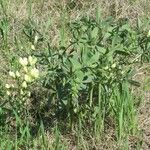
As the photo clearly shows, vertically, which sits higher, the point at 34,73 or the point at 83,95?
the point at 34,73

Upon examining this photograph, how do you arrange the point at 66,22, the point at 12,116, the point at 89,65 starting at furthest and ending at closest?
the point at 66,22 < the point at 12,116 < the point at 89,65

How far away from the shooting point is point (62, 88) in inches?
83.7

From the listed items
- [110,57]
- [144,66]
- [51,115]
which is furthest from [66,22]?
[110,57]

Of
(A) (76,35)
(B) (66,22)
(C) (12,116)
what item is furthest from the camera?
(B) (66,22)

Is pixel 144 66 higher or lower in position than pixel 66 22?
lower

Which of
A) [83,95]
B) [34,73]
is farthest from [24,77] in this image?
[83,95]

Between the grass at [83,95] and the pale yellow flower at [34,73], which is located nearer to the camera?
the pale yellow flower at [34,73]

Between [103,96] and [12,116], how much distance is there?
0.47 meters

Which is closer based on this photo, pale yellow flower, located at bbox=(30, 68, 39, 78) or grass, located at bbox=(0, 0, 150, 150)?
pale yellow flower, located at bbox=(30, 68, 39, 78)

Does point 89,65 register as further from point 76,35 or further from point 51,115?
point 51,115

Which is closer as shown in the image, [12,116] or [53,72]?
[53,72]

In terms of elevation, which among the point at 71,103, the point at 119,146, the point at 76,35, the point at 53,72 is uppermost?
the point at 76,35

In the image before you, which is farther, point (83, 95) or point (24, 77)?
point (83, 95)

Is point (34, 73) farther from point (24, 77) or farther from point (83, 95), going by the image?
point (83, 95)
